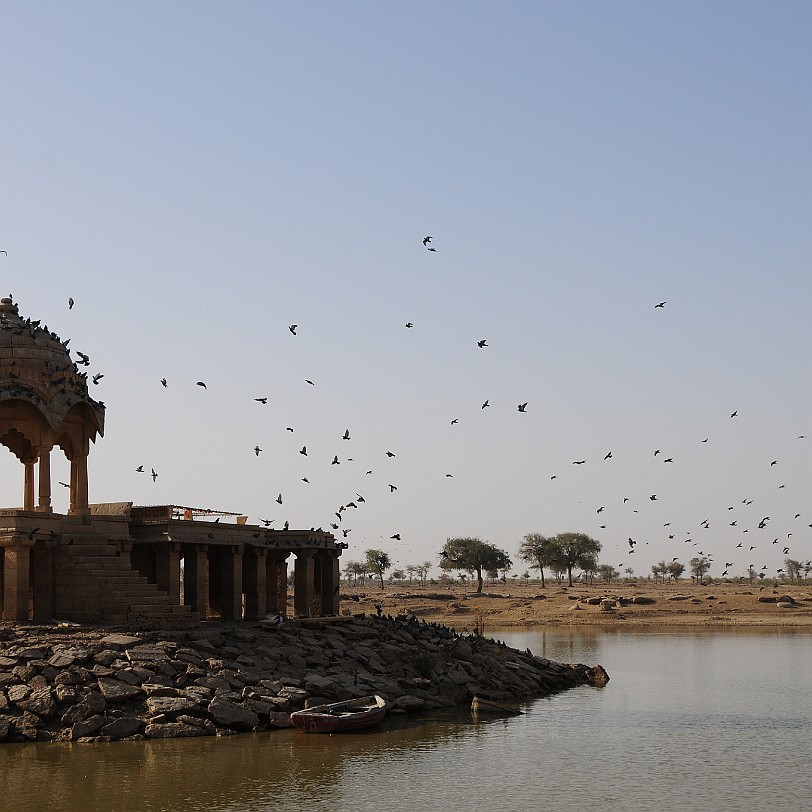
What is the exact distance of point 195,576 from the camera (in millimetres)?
42875

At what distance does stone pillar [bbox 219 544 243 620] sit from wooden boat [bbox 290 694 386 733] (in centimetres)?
887

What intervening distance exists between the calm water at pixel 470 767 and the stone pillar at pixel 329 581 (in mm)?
10321

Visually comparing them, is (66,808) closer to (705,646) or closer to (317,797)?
(317,797)

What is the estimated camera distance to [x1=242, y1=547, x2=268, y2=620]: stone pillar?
45594mm

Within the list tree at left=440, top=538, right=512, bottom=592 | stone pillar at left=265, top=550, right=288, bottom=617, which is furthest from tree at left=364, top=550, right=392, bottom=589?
stone pillar at left=265, top=550, right=288, bottom=617

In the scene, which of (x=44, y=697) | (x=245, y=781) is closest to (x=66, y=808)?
(x=245, y=781)

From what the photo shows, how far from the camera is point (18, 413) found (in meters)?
42.2

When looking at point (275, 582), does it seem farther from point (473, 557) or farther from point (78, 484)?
point (473, 557)

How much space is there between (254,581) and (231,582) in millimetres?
1561

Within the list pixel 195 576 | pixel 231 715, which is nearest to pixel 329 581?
pixel 195 576

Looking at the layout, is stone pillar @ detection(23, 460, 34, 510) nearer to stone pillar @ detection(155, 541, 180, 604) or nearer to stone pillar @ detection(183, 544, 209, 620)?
stone pillar @ detection(155, 541, 180, 604)

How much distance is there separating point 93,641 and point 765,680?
28818mm

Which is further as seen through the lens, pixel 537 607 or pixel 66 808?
pixel 537 607

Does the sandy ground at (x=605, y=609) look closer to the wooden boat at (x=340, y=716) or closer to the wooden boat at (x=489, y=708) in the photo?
the wooden boat at (x=489, y=708)
